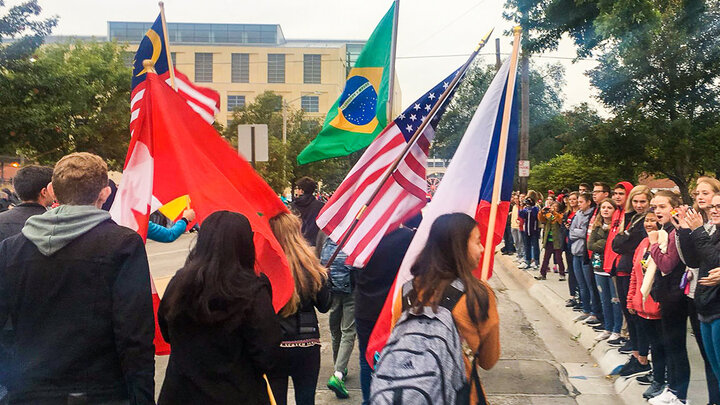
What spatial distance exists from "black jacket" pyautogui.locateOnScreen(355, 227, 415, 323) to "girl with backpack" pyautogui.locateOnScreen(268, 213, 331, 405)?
0.84 m

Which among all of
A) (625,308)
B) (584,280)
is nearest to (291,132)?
(584,280)

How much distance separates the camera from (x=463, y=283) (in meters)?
2.71

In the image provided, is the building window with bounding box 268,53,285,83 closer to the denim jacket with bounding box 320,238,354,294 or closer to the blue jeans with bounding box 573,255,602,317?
the blue jeans with bounding box 573,255,602,317

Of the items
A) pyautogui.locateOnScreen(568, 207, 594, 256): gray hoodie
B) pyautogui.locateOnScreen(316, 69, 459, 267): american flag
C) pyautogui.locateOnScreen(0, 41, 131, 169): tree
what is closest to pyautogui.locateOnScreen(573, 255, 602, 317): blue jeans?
pyautogui.locateOnScreen(568, 207, 594, 256): gray hoodie

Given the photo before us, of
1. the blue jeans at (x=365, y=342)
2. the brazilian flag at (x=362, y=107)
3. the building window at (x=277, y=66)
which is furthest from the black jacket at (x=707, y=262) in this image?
A: the building window at (x=277, y=66)

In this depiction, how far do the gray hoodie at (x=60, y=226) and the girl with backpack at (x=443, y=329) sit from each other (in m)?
1.45

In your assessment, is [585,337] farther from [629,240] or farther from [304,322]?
[304,322]

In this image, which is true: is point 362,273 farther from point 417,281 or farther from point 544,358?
point 544,358

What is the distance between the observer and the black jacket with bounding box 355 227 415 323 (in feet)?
17.0

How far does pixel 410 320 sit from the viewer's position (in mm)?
2525

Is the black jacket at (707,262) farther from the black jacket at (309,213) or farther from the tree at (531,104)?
the tree at (531,104)

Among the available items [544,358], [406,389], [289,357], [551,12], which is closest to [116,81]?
[551,12]

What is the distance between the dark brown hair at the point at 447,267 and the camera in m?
2.63

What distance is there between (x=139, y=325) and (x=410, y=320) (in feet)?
4.03
